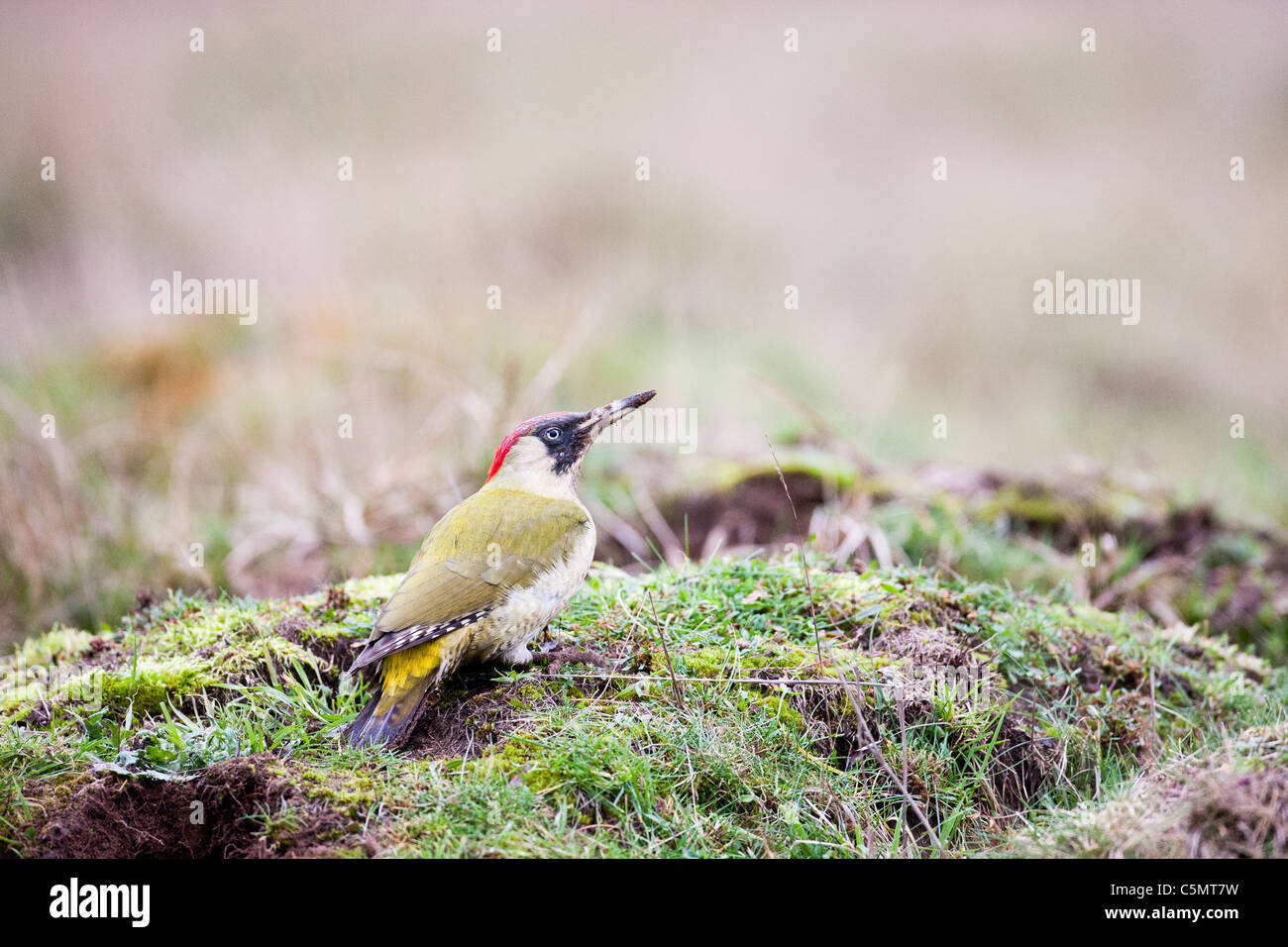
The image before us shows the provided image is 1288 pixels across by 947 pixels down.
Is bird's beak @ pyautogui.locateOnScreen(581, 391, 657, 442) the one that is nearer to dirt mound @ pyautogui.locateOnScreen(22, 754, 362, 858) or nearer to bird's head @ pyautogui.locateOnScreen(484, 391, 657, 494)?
bird's head @ pyautogui.locateOnScreen(484, 391, 657, 494)

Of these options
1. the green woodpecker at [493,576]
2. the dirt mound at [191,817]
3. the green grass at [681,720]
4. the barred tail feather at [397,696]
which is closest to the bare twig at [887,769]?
the green grass at [681,720]

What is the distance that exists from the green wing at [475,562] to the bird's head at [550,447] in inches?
5.0

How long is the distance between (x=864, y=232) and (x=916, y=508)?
8675 mm

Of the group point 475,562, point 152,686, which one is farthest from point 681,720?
point 152,686

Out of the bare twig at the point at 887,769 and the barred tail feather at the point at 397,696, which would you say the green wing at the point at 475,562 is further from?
the bare twig at the point at 887,769

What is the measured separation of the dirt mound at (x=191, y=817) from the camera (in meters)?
3.26

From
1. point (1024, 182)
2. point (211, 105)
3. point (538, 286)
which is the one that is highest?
point (211, 105)

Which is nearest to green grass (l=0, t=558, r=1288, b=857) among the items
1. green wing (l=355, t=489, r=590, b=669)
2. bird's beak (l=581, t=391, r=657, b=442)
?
green wing (l=355, t=489, r=590, b=669)

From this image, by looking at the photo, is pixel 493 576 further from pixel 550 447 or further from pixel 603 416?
pixel 603 416

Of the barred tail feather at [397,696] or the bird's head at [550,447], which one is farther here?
the bird's head at [550,447]

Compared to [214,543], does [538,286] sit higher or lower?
higher

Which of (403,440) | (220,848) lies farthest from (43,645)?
(403,440)
